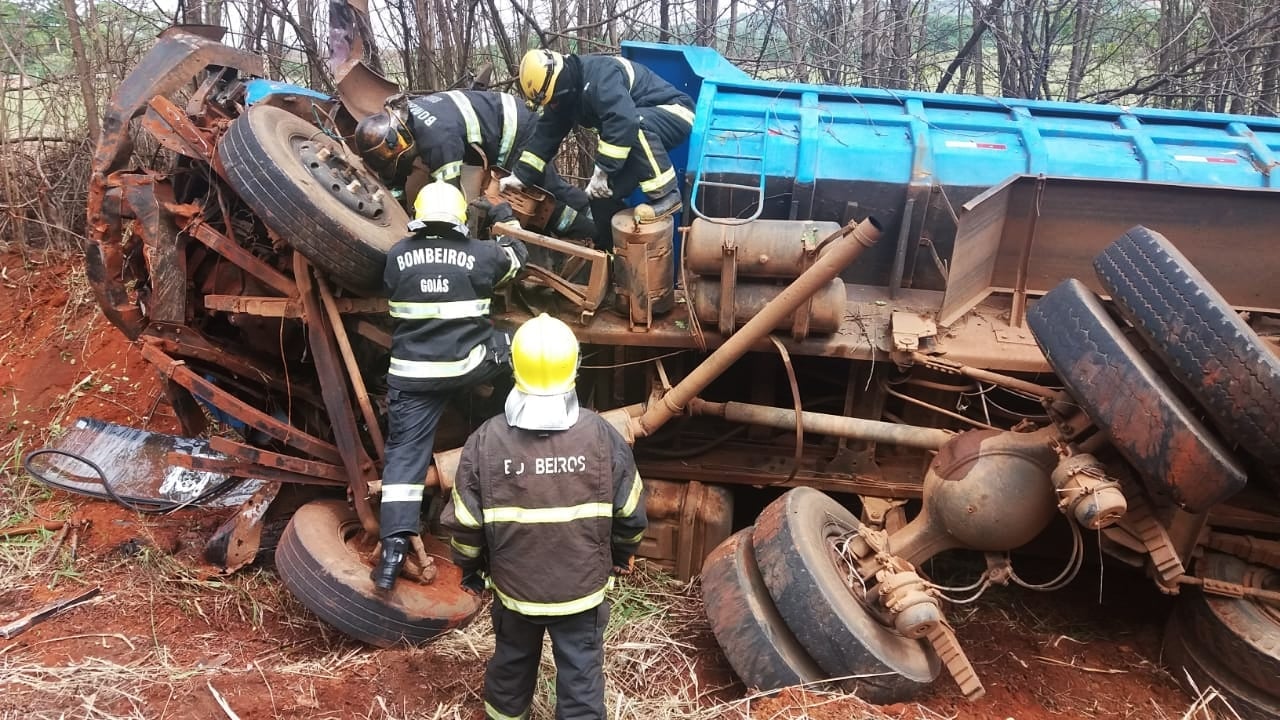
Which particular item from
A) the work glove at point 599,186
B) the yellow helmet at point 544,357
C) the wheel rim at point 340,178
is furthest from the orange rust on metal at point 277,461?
the work glove at point 599,186

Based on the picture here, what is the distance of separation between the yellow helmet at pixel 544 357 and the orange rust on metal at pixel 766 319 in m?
1.19

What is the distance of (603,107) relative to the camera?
4.61 m

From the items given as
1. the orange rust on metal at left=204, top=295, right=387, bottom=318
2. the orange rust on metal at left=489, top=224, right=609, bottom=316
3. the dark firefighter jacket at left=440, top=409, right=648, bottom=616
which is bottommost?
the dark firefighter jacket at left=440, top=409, right=648, bottom=616

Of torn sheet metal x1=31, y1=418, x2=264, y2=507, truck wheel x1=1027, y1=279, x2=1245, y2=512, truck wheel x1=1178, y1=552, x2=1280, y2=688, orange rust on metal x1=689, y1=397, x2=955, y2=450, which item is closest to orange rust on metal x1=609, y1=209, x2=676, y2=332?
orange rust on metal x1=689, y1=397, x2=955, y2=450

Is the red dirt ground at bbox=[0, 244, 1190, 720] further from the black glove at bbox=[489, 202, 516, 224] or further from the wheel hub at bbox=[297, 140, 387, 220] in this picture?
the black glove at bbox=[489, 202, 516, 224]

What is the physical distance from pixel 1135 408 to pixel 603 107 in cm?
297

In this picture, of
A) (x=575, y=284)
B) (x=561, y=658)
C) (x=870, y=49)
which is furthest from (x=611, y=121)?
(x=870, y=49)

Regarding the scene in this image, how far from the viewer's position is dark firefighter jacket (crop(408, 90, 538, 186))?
436 cm

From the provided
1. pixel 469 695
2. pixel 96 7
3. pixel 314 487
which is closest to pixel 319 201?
pixel 314 487

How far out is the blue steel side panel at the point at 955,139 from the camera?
4.74 metres

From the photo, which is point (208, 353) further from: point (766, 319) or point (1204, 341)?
point (1204, 341)

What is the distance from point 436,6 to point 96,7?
2583mm

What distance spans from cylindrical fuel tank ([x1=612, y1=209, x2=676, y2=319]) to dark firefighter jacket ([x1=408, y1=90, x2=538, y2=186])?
101 centimetres

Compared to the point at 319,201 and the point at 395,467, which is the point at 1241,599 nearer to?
the point at 395,467
